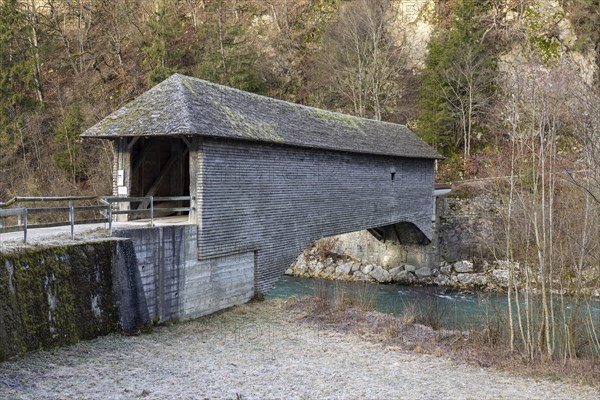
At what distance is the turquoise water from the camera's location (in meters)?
16.6

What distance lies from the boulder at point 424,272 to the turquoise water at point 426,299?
49.2 inches

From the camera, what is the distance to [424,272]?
24.9 metres

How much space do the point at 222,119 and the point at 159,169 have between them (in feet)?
10.5

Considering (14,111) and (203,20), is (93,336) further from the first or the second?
(203,20)

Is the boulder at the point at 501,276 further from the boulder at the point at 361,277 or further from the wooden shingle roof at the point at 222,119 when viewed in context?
the wooden shingle roof at the point at 222,119

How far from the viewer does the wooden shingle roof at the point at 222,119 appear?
12734 mm

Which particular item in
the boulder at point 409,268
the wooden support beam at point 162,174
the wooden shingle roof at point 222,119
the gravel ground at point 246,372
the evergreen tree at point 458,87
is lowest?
the boulder at point 409,268

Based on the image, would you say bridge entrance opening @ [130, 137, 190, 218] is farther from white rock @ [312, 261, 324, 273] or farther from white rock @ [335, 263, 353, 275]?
white rock @ [335, 263, 353, 275]

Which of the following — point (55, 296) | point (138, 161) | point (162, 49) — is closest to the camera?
point (55, 296)

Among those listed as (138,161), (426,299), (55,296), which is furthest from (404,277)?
(55,296)

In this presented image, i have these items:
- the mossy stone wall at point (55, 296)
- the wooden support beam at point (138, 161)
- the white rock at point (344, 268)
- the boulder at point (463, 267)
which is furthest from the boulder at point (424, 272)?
the mossy stone wall at point (55, 296)

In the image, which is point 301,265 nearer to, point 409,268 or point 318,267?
point 318,267

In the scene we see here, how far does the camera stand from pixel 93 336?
10312 millimetres

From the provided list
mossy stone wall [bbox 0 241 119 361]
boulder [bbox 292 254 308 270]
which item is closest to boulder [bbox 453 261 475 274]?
boulder [bbox 292 254 308 270]
